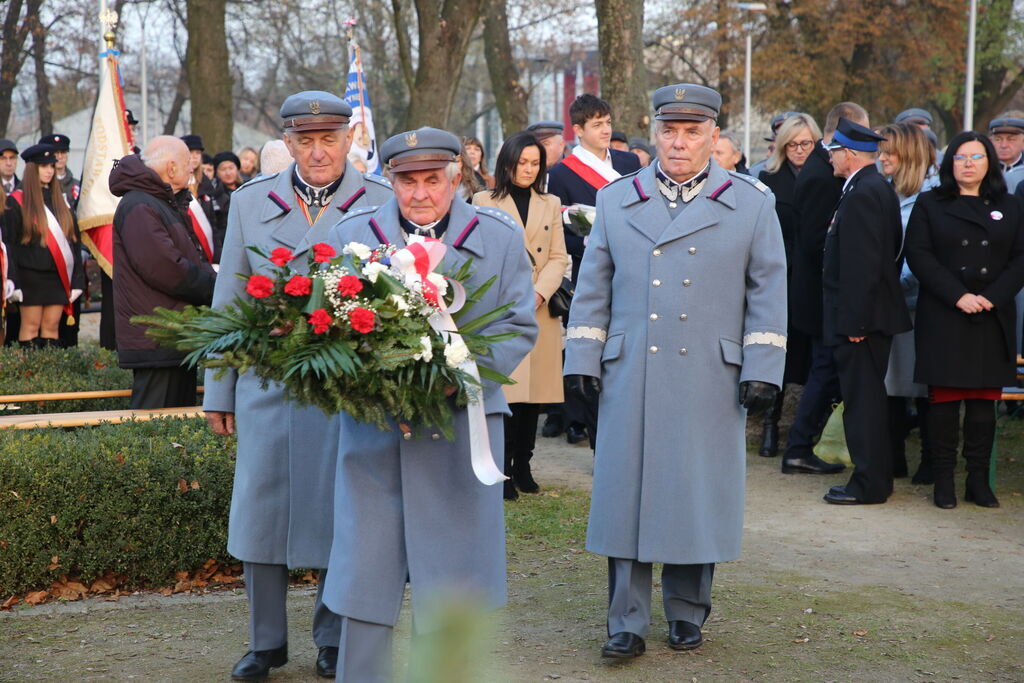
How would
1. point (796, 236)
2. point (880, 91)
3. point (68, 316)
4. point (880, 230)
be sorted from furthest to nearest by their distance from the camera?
point (880, 91), point (68, 316), point (796, 236), point (880, 230)

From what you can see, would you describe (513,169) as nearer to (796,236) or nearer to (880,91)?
(796,236)

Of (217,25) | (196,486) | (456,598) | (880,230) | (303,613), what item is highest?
(217,25)

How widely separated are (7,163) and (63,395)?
585 cm

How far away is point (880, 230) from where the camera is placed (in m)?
7.37

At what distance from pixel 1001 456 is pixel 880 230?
2688mm

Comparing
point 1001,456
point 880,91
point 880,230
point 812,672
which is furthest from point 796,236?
point 880,91

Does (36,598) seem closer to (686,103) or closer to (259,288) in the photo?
(259,288)

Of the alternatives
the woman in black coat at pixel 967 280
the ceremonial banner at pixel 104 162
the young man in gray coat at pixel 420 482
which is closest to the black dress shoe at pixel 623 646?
the young man in gray coat at pixel 420 482

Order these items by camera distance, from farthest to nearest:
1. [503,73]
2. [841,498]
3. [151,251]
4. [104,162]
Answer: [503,73] < [104,162] < [841,498] < [151,251]

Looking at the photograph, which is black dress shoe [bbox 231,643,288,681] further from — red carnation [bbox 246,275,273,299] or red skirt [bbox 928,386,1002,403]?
red skirt [bbox 928,386,1002,403]

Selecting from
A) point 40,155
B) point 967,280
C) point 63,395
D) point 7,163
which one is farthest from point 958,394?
point 7,163

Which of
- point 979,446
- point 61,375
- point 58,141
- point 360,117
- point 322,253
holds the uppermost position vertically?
point 360,117

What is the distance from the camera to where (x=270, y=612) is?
4574 millimetres

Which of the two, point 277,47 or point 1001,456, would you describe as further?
point 277,47
